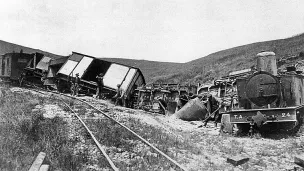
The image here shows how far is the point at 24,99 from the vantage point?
11219 millimetres

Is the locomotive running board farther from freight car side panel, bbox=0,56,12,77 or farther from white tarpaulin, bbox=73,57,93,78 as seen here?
freight car side panel, bbox=0,56,12,77

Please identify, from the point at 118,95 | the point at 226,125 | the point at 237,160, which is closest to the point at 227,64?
the point at 118,95

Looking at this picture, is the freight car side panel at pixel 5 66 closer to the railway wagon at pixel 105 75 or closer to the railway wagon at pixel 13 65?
the railway wagon at pixel 13 65

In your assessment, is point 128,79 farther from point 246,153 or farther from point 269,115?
point 246,153

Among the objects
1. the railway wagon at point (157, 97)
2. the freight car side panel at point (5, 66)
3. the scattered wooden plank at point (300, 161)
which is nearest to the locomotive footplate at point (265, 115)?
the scattered wooden plank at point (300, 161)

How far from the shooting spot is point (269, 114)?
9.12 meters

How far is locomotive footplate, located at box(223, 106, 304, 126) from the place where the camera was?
877 centimetres

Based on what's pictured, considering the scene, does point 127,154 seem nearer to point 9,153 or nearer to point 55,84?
point 9,153

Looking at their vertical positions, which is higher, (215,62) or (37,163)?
(215,62)

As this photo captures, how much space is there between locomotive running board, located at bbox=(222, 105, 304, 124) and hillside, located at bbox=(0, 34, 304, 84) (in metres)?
22.3

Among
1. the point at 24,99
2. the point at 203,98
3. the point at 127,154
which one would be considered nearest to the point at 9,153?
the point at 127,154

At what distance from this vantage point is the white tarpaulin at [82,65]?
62.0ft

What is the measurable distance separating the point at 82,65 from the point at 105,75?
1841 mm

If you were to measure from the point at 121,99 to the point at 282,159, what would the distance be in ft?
39.7
